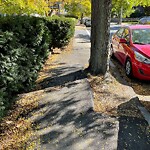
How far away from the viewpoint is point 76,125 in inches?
166

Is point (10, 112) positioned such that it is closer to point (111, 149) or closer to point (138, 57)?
point (111, 149)

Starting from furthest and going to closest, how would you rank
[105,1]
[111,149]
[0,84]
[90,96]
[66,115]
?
[105,1] → [90,96] → [66,115] → [0,84] → [111,149]

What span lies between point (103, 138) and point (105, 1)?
362cm

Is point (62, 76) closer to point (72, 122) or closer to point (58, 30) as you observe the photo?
point (72, 122)

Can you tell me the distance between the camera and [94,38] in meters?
6.47

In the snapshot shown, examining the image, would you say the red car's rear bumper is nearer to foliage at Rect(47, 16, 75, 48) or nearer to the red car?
the red car

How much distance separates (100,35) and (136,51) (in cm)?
139

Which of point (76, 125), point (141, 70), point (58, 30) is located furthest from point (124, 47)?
point (76, 125)

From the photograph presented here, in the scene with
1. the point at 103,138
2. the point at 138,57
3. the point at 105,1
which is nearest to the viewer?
the point at 103,138

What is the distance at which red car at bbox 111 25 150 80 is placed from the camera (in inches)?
268

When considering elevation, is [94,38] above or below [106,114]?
above

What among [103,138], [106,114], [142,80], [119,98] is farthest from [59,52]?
[103,138]

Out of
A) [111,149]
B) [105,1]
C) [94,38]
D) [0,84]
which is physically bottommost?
[111,149]

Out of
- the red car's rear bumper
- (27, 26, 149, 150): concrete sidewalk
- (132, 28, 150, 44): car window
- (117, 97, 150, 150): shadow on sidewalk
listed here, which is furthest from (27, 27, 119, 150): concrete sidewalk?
(132, 28, 150, 44): car window
